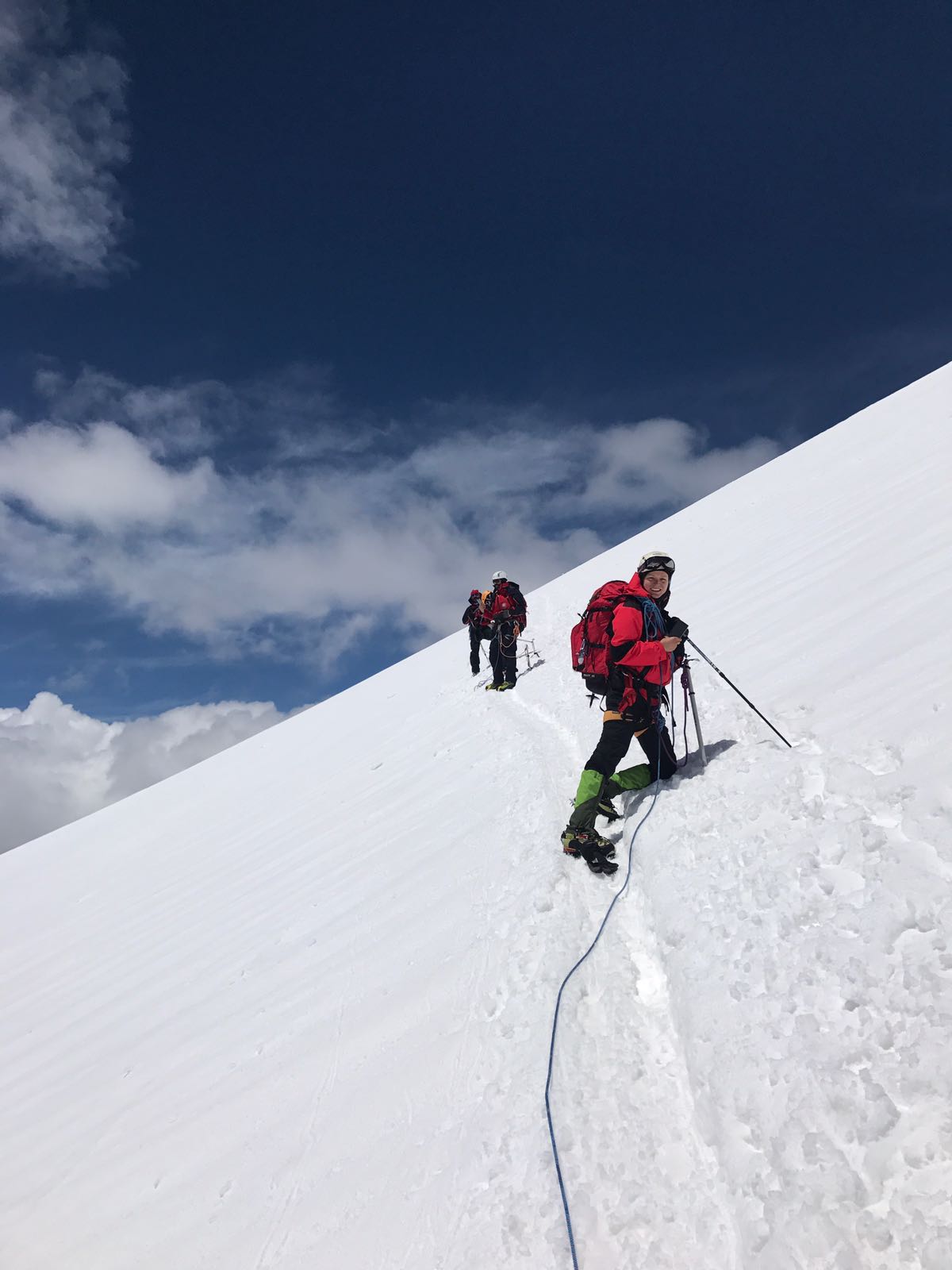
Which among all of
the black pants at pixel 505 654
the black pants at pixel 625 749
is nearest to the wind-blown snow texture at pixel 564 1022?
the black pants at pixel 625 749

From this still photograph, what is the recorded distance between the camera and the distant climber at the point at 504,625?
38.5 feet

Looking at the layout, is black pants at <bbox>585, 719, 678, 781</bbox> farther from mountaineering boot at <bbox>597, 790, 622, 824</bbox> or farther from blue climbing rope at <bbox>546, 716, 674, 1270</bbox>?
mountaineering boot at <bbox>597, 790, 622, 824</bbox>

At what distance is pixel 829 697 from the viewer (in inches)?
170

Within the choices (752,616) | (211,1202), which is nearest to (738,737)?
(752,616)

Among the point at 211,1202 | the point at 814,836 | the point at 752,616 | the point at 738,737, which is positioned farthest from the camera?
the point at 752,616

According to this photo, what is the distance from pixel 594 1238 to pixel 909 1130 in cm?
103

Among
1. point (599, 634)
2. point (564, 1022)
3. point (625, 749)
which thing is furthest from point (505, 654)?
point (564, 1022)

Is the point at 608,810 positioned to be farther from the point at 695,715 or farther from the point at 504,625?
the point at 504,625

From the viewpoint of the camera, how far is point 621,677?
4402 millimetres

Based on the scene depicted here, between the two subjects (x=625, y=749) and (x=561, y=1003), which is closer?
→ (x=561, y=1003)

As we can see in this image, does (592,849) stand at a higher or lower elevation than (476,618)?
lower

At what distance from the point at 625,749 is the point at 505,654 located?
7.41m

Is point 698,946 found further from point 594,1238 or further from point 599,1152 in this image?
point 594,1238

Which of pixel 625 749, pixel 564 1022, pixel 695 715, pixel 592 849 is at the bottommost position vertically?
pixel 564 1022
